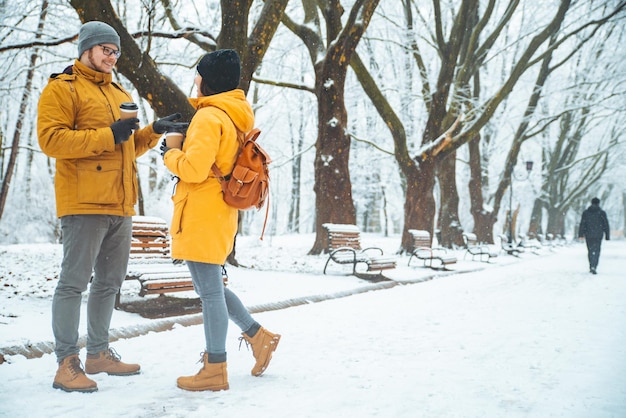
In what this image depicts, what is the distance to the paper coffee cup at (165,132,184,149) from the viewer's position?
9.39 feet

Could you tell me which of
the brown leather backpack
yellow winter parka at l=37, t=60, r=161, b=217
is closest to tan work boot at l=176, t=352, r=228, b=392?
the brown leather backpack

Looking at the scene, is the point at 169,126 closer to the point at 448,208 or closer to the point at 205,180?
the point at 205,180

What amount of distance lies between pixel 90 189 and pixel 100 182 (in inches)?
2.8

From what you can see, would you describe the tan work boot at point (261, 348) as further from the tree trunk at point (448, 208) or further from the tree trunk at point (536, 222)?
the tree trunk at point (536, 222)

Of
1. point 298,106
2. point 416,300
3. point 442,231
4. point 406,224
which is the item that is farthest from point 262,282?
point 298,106

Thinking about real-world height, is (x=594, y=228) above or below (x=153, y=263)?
above

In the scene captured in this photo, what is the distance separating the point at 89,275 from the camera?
2.91 meters

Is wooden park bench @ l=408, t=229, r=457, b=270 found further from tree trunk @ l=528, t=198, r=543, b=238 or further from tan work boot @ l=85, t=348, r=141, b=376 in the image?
tree trunk @ l=528, t=198, r=543, b=238

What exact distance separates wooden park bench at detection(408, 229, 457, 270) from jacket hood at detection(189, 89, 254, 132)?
874cm

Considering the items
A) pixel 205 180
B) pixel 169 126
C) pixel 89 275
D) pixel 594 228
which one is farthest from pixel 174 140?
pixel 594 228

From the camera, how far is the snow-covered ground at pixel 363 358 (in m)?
2.66

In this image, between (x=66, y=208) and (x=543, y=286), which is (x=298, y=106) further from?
(x=66, y=208)

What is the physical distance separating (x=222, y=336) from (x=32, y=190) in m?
23.9

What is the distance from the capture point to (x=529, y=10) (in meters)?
19.1
